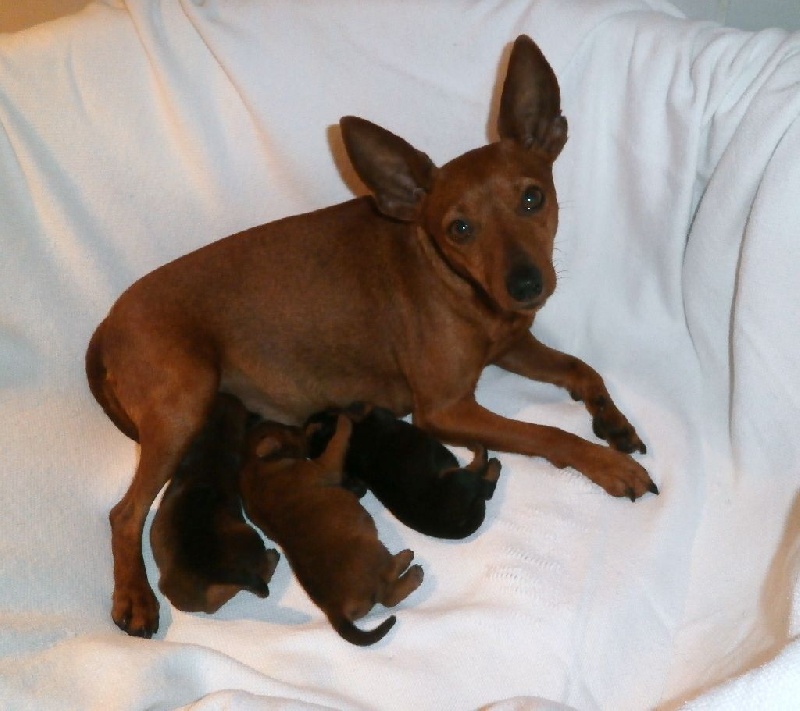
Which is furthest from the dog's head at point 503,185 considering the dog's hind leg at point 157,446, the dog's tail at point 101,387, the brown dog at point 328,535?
the dog's tail at point 101,387

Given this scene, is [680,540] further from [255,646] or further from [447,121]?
[447,121]

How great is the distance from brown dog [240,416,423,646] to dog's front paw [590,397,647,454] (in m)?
0.93

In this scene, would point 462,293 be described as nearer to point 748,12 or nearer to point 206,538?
point 206,538

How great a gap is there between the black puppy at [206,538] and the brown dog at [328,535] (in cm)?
8

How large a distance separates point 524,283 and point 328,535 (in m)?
1.03

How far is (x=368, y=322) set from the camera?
10.4 feet

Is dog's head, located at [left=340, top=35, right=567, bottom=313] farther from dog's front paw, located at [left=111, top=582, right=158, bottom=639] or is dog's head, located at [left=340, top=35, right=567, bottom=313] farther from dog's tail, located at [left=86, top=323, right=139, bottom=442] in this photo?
dog's front paw, located at [left=111, top=582, right=158, bottom=639]

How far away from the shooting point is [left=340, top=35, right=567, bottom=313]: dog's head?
2.64 meters

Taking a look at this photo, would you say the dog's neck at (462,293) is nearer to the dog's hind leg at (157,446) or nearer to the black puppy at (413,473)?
the black puppy at (413,473)

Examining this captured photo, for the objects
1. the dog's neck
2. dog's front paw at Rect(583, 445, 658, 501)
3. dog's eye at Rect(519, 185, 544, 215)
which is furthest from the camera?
the dog's neck

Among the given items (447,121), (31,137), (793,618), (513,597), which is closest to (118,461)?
(31,137)

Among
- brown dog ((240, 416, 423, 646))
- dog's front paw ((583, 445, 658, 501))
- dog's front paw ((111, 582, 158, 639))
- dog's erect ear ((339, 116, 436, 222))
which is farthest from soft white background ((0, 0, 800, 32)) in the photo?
dog's front paw ((111, 582, 158, 639))

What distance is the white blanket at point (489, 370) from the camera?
99.9 inches

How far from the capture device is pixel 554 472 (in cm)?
304
